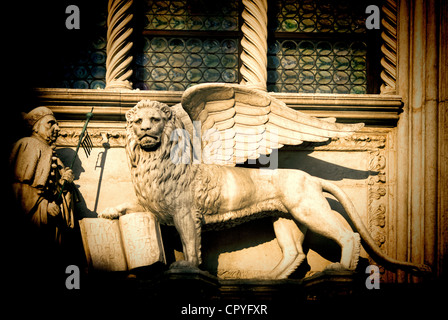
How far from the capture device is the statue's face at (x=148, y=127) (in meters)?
7.94

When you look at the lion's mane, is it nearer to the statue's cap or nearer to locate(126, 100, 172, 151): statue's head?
locate(126, 100, 172, 151): statue's head

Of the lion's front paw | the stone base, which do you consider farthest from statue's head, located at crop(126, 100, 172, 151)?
the stone base

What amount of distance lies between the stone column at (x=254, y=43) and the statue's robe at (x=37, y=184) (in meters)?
2.24

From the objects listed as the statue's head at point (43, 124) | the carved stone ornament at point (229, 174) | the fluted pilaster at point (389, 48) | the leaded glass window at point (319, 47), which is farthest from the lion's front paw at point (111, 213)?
the fluted pilaster at point (389, 48)

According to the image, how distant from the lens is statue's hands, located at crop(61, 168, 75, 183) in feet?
27.1

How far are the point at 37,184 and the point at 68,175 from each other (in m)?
0.32

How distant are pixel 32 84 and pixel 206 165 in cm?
233

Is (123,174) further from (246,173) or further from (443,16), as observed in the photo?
(443,16)

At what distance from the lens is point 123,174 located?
8.77m

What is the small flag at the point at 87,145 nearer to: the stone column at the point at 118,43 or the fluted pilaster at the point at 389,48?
the stone column at the point at 118,43
